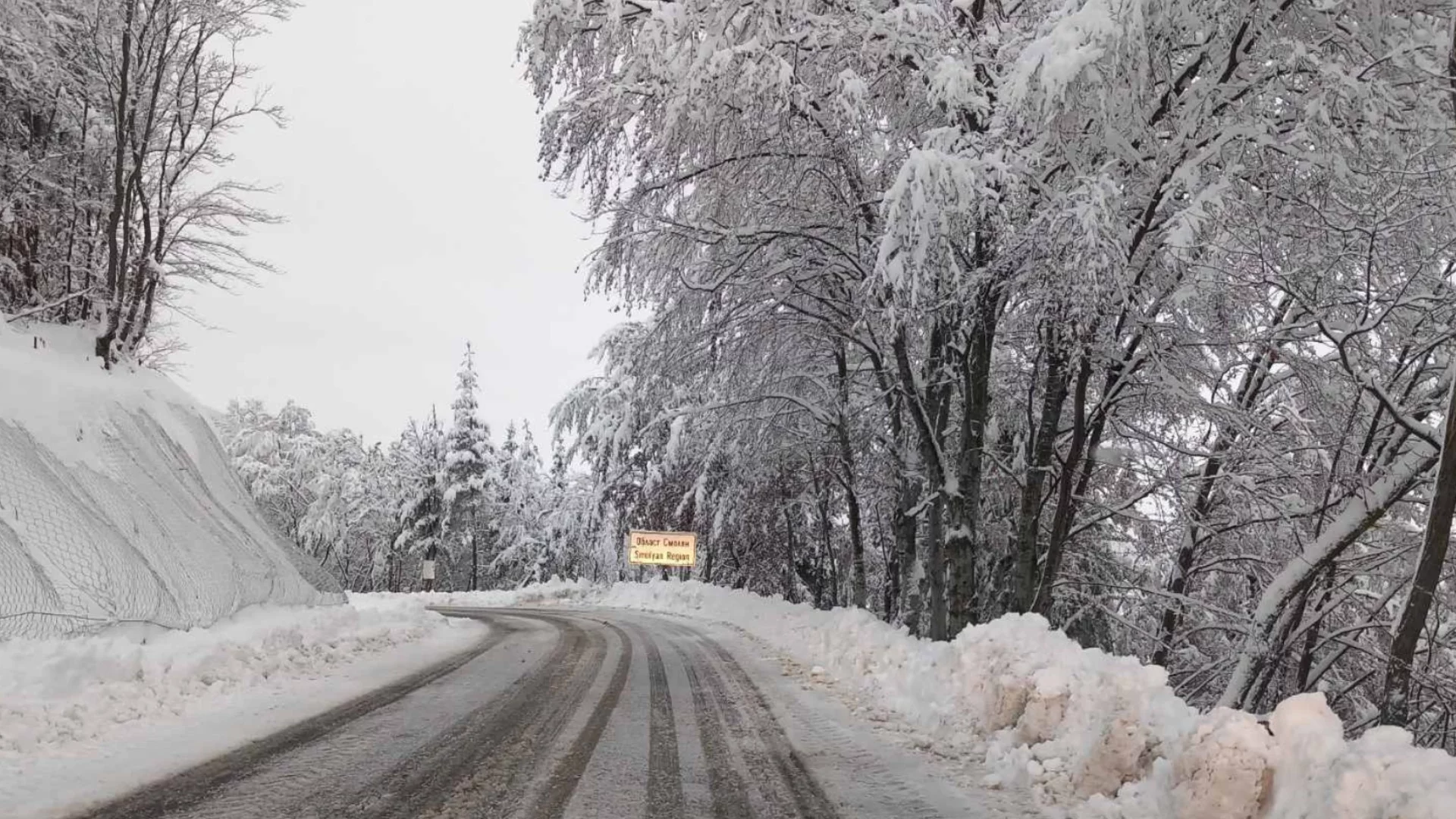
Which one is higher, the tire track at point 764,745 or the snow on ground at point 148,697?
the snow on ground at point 148,697

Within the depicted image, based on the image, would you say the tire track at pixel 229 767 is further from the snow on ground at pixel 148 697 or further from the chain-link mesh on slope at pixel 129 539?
the chain-link mesh on slope at pixel 129 539

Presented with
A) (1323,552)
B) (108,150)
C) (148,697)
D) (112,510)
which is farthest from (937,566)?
(108,150)

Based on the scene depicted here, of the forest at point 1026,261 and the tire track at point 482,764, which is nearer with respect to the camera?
the tire track at point 482,764

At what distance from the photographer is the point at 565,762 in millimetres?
5371

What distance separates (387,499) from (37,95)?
3936 centimetres

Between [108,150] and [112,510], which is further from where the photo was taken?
[108,150]

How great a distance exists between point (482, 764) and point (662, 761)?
1208mm

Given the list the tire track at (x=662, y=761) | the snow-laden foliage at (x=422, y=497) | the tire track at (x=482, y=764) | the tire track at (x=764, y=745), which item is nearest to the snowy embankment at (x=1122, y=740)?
the tire track at (x=764, y=745)

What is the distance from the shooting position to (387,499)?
50375 millimetres

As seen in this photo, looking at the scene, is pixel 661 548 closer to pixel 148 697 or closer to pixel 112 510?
pixel 112 510

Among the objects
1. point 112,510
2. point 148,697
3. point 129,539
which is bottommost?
point 148,697

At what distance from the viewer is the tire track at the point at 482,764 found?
431 cm

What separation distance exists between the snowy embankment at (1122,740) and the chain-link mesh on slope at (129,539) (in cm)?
755

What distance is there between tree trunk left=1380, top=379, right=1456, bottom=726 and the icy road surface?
2.67 metres
